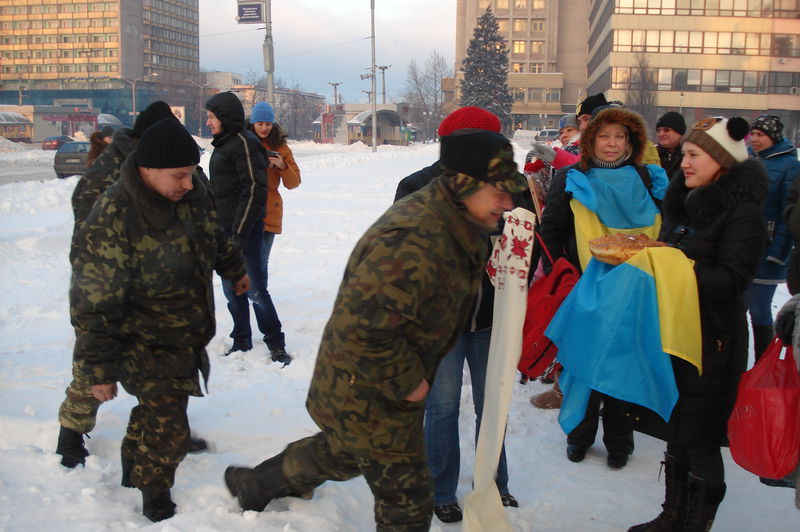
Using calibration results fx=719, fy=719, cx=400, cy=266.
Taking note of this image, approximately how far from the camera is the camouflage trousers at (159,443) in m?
3.35

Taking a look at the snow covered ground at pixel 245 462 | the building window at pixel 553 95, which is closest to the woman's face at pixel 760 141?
the snow covered ground at pixel 245 462

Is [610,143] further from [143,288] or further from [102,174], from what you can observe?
[102,174]

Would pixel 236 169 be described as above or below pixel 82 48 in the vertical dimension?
below

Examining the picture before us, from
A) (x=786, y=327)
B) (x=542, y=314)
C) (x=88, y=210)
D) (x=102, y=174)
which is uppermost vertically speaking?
(x=102, y=174)

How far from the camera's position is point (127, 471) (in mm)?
3643

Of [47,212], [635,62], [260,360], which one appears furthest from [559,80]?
Answer: [260,360]

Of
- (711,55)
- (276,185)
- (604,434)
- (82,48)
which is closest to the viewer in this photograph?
(604,434)

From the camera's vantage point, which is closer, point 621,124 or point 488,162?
point 488,162

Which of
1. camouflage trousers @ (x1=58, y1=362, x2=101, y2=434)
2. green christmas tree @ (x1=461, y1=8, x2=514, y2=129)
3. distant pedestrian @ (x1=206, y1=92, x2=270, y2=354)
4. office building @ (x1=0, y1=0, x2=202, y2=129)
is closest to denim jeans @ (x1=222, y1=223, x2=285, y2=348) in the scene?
distant pedestrian @ (x1=206, y1=92, x2=270, y2=354)

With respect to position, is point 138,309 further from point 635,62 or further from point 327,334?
point 635,62

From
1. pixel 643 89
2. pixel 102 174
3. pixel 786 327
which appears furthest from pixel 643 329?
pixel 643 89

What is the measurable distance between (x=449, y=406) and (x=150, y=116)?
8.23 feet

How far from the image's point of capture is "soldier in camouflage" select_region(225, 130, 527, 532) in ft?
8.22

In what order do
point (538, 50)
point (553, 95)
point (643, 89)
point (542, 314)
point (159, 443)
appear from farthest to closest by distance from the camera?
point (538, 50) → point (553, 95) → point (643, 89) → point (542, 314) → point (159, 443)
